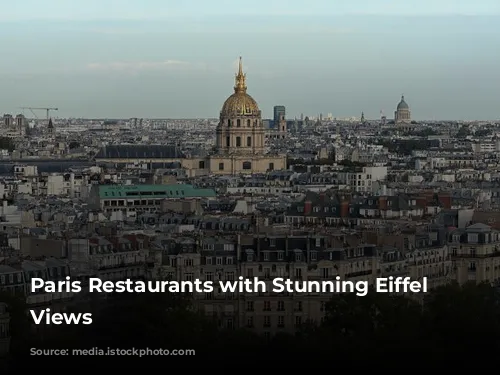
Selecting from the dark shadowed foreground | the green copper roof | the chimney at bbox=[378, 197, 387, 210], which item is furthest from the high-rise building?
the green copper roof

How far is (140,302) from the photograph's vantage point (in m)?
39.1

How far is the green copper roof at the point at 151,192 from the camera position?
83188mm

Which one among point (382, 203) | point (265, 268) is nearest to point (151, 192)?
point (382, 203)

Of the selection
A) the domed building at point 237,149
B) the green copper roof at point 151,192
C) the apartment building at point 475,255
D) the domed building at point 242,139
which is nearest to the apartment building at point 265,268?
the apartment building at point 475,255

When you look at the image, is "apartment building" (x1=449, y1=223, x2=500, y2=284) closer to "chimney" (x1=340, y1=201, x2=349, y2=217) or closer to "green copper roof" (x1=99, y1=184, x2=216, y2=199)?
"chimney" (x1=340, y1=201, x2=349, y2=217)

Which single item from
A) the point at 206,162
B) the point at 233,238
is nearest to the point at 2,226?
the point at 233,238

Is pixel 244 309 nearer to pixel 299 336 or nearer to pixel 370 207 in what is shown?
pixel 299 336

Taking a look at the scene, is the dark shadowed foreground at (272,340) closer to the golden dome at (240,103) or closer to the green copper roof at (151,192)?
the green copper roof at (151,192)

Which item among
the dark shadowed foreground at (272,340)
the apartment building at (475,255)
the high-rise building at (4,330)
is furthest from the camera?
the apartment building at (475,255)

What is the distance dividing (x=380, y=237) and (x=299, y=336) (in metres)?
12.0

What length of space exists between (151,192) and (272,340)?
47.1 m

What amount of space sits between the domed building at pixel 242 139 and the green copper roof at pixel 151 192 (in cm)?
3833

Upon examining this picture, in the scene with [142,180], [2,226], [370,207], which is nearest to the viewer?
[2,226]

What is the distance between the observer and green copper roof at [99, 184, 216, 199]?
273ft
